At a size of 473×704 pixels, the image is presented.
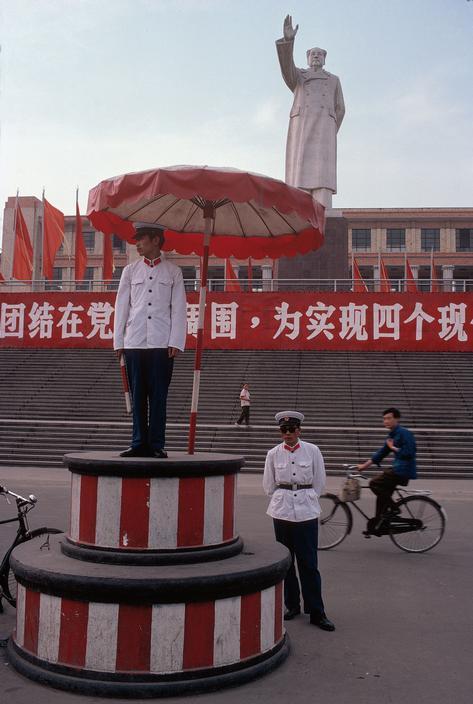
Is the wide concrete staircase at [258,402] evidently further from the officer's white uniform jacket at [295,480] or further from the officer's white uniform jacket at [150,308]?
the officer's white uniform jacket at [150,308]

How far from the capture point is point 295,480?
486 cm

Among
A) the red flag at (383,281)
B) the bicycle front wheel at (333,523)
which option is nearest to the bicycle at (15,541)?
the bicycle front wheel at (333,523)

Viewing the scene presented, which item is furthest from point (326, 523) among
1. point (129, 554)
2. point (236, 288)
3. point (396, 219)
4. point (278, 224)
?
point (396, 219)

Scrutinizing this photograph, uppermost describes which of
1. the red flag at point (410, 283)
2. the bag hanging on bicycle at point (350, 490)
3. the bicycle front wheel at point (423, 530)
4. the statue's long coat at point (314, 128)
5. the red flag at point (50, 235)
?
the statue's long coat at point (314, 128)

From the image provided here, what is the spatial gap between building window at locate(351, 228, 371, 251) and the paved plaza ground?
42.5 m

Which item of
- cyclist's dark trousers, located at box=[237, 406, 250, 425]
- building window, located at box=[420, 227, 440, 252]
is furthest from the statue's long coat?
building window, located at box=[420, 227, 440, 252]

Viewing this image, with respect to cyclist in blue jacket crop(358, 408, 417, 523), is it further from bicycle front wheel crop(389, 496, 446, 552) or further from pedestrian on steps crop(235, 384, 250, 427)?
pedestrian on steps crop(235, 384, 250, 427)

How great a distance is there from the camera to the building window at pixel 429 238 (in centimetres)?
4862

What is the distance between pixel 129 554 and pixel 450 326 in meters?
17.6

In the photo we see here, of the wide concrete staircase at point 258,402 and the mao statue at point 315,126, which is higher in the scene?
the mao statue at point 315,126

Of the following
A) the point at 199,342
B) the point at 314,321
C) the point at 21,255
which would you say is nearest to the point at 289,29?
the point at 314,321

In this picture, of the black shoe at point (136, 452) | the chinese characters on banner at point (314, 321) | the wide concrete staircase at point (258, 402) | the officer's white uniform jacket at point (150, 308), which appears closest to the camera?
the black shoe at point (136, 452)

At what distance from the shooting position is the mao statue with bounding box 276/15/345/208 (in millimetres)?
22219

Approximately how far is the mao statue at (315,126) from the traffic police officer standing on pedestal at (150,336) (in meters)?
18.3
